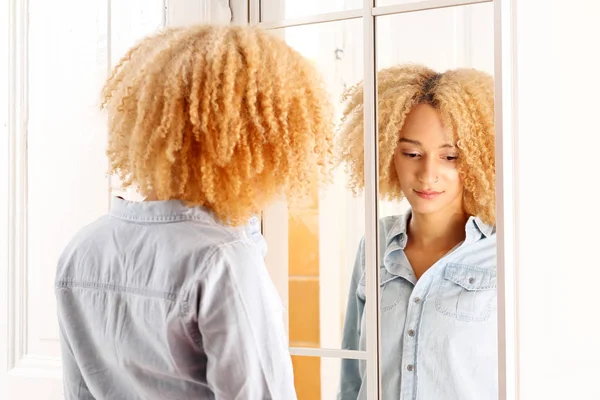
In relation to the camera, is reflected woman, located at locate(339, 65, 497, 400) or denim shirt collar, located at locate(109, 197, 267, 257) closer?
denim shirt collar, located at locate(109, 197, 267, 257)

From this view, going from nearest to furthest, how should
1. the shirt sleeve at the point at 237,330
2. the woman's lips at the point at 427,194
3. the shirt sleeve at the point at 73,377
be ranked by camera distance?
the shirt sleeve at the point at 237,330, the shirt sleeve at the point at 73,377, the woman's lips at the point at 427,194

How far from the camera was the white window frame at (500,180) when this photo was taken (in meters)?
1.14

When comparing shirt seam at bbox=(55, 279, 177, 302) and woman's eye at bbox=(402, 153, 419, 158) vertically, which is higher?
woman's eye at bbox=(402, 153, 419, 158)

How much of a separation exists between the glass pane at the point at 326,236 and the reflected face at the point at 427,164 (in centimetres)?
11

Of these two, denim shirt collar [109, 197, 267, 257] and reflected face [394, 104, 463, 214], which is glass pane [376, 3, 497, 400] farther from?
denim shirt collar [109, 197, 267, 257]

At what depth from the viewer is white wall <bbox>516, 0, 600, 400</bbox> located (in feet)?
4.12

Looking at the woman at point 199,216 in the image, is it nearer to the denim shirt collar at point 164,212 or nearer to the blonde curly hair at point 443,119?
the denim shirt collar at point 164,212

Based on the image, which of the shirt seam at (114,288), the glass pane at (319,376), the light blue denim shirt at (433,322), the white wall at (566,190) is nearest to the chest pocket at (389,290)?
the light blue denim shirt at (433,322)

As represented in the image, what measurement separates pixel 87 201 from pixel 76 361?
0.59 m

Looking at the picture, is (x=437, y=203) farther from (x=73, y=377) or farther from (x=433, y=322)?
(x=73, y=377)

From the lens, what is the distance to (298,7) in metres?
1.34

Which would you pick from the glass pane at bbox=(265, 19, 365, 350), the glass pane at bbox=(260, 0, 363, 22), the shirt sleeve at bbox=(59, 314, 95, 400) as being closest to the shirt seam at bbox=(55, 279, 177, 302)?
the shirt sleeve at bbox=(59, 314, 95, 400)

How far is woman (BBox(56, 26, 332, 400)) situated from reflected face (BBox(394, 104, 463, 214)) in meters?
0.26

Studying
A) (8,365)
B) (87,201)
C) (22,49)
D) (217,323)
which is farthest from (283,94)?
(8,365)
